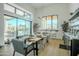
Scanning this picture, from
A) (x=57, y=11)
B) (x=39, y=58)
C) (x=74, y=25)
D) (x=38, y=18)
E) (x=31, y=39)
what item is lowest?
(x=39, y=58)

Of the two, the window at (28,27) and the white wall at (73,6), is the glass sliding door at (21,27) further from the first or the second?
the white wall at (73,6)

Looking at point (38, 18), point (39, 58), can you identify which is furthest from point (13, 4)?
point (39, 58)

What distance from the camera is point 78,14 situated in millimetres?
2553

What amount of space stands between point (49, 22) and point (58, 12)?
1.20 ft

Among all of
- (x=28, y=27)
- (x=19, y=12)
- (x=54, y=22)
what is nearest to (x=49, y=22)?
(x=54, y=22)

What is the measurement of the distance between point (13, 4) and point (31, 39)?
1.01m

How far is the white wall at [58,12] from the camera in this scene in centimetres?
261

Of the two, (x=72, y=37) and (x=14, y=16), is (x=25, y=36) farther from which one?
(x=72, y=37)

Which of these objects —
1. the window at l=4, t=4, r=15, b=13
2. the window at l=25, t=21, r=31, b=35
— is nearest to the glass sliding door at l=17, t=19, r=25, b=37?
the window at l=25, t=21, r=31, b=35

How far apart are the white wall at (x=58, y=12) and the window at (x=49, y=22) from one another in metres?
0.11

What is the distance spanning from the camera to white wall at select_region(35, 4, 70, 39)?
8.57ft

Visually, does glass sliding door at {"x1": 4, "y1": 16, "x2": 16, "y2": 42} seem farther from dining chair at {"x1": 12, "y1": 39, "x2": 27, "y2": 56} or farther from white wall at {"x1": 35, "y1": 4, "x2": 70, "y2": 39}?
white wall at {"x1": 35, "y1": 4, "x2": 70, "y2": 39}

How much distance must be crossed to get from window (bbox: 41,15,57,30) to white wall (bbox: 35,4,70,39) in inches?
4.3

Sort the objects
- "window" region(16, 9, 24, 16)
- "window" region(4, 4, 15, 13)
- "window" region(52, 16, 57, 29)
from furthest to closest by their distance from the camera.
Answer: "window" region(52, 16, 57, 29) < "window" region(16, 9, 24, 16) < "window" region(4, 4, 15, 13)
